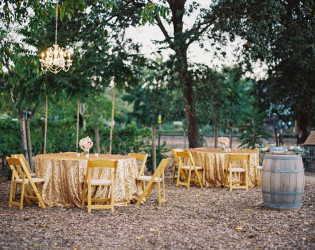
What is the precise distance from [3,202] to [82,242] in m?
3.31

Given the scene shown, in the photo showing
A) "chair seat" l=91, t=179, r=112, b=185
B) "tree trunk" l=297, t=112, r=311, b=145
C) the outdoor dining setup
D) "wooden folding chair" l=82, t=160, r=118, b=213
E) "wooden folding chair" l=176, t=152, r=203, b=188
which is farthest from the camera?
"tree trunk" l=297, t=112, r=311, b=145

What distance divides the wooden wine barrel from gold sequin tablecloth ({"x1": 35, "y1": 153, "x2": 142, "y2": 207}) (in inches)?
98.3

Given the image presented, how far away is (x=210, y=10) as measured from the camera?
11734 millimetres

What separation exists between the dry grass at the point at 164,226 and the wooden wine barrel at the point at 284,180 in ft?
0.63

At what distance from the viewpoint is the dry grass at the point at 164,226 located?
4855 mm

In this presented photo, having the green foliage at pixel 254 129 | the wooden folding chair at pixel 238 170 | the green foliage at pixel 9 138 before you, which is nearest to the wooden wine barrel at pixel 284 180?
the wooden folding chair at pixel 238 170

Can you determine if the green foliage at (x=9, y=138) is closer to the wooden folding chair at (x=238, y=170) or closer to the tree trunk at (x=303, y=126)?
the wooden folding chair at (x=238, y=170)

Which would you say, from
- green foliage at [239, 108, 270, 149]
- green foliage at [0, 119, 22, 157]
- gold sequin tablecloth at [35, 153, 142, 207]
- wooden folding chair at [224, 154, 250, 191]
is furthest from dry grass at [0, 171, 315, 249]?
green foliage at [239, 108, 270, 149]

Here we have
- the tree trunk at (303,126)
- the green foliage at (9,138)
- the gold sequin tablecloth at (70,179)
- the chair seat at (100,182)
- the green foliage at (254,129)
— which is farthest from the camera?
the tree trunk at (303,126)

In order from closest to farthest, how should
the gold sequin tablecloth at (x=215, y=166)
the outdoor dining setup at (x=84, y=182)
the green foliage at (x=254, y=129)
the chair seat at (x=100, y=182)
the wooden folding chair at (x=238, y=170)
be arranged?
the chair seat at (x=100, y=182) < the outdoor dining setup at (x=84, y=182) < the wooden folding chair at (x=238, y=170) < the gold sequin tablecloth at (x=215, y=166) < the green foliage at (x=254, y=129)

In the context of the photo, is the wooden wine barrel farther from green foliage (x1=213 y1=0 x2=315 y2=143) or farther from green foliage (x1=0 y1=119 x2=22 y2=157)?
green foliage (x1=0 y1=119 x2=22 y2=157)

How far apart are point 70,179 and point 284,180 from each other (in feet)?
11.9

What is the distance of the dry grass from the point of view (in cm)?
486

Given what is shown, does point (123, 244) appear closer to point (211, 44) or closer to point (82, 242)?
point (82, 242)
